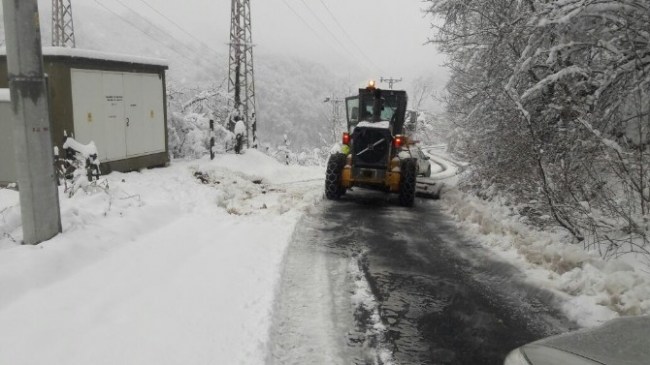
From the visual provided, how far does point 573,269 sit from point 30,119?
6.26 meters

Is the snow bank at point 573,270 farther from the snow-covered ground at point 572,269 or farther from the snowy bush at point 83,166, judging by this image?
the snowy bush at point 83,166

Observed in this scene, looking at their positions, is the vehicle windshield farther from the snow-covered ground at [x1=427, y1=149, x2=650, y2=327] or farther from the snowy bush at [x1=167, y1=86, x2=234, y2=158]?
the snowy bush at [x1=167, y1=86, x2=234, y2=158]

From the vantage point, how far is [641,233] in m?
5.62

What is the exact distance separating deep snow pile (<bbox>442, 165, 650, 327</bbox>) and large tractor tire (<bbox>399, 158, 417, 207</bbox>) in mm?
2025

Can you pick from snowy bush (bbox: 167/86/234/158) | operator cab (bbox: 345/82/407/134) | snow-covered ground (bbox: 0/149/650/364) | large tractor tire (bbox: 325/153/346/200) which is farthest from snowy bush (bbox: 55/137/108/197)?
operator cab (bbox: 345/82/407/134)

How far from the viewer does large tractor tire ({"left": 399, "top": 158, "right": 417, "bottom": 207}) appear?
1023 cm

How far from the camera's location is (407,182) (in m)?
10.2

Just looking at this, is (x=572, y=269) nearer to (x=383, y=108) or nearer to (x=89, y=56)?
(x=383, y=108)

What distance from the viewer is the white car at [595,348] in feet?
7.12

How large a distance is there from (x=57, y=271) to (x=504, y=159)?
809 centimetres

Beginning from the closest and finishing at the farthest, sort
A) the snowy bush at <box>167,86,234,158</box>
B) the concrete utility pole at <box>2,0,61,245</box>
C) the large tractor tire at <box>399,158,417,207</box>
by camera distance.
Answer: the concrete utility pole at <box>2,0,61,245</box>, the large tractor tire at <box>399,158,417,207</box>, the snowy bush at <box>167,86,234,158</box>

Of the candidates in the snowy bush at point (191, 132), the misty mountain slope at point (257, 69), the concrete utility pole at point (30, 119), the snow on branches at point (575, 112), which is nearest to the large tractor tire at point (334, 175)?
the snow on branches at point (575, 112)

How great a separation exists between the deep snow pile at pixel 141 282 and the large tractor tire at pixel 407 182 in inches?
116

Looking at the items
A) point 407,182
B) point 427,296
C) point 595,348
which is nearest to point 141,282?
point 427,296
